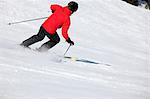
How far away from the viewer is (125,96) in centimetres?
635

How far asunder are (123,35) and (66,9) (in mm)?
8342

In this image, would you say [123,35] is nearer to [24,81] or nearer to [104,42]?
[104,42]

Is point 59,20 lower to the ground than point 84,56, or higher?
higher

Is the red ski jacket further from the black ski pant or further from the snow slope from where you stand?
the snow slope

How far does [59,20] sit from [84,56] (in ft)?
6.50

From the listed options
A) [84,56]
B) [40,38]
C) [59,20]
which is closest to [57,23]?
[59,20]

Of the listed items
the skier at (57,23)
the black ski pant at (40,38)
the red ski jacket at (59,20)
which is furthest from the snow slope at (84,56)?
the red ski jacket at (59,20)

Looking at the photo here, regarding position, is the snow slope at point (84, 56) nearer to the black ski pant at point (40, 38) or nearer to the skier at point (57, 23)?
the black ski pant at point (40, 38)

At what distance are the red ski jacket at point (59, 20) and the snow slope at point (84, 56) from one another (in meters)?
0.57

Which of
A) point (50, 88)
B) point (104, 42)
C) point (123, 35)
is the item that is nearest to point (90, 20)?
point (123, 35)

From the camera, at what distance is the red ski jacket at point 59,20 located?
8.91 metres

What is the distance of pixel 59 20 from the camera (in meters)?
8.98

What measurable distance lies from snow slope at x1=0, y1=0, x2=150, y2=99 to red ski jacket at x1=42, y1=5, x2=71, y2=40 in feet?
1.85

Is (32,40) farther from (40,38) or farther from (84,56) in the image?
(84,56)
